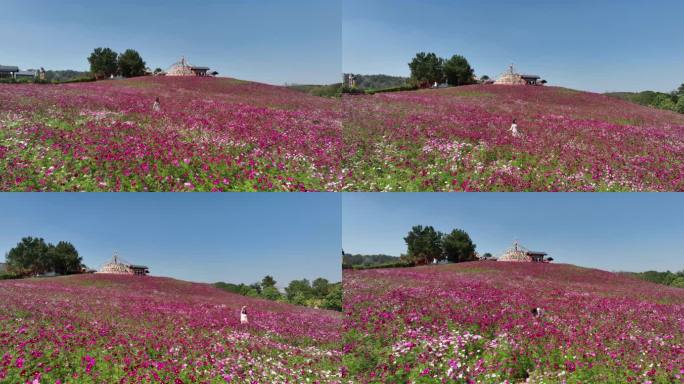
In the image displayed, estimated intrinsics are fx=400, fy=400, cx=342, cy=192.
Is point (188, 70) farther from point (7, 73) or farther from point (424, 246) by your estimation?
point (424, 246)

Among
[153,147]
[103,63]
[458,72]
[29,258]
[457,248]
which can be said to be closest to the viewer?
[153,147]

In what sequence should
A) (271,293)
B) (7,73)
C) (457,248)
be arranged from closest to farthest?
(457,248), (7,73), (271,293)

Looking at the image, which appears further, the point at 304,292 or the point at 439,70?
the point at 439,70

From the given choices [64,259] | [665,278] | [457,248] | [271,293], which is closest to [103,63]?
[64,259]

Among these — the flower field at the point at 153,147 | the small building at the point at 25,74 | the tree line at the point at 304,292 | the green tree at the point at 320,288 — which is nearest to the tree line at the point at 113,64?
the small building at the point at 25,74

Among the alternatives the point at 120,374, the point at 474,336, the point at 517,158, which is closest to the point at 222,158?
the point at 120,374

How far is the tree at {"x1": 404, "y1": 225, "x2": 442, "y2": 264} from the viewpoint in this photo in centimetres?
1514

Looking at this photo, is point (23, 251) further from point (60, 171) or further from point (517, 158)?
point (517, 158)

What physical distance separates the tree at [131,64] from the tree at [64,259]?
14.3 meters

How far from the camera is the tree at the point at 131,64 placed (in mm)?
31062

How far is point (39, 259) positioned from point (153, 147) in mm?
18842

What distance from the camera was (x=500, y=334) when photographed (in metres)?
9.70

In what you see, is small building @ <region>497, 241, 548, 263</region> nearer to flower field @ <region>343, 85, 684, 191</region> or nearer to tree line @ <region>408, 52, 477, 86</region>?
flower field @ <region>343, 85, 684, 191</region>

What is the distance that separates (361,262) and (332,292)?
7.23m
